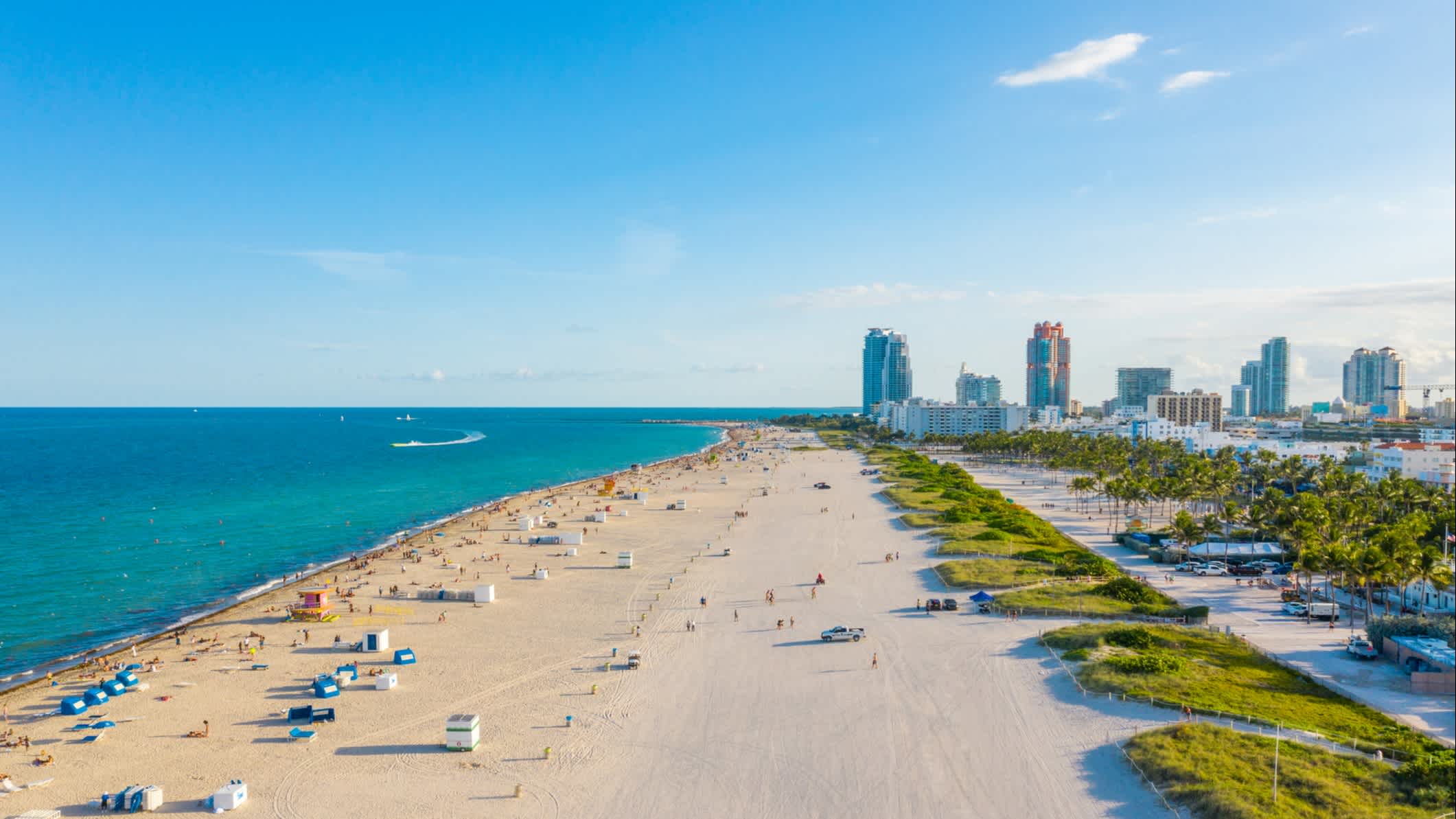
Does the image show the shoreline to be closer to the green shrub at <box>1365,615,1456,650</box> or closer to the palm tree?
the green shrub at <box>1365,615,1456,650</box>

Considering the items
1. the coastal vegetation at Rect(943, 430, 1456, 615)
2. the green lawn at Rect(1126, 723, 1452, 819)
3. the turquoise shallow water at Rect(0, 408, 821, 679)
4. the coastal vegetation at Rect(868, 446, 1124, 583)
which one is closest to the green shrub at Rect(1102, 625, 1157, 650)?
the green lawn at Rect(1126, 723, 1452, 819)

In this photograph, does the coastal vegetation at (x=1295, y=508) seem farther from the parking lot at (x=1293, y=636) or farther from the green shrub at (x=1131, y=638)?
the green shrub at (x=1131, y=638)

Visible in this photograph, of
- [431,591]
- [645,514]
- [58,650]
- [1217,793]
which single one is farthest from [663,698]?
[645,514]

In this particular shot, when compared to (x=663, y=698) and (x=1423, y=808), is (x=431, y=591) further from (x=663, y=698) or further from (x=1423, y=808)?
(x=1423, y=808)

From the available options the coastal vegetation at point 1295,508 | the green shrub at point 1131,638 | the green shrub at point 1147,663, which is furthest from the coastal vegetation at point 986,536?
the green shrub at point 1147,663

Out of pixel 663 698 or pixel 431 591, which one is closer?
pixel 663 698

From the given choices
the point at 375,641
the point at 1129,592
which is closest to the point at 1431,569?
the point at 1129,592

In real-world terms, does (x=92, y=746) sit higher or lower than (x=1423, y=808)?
lower

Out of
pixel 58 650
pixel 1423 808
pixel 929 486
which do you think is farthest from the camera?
pixel 929 486

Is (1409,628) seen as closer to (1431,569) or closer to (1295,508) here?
(1431,569)
